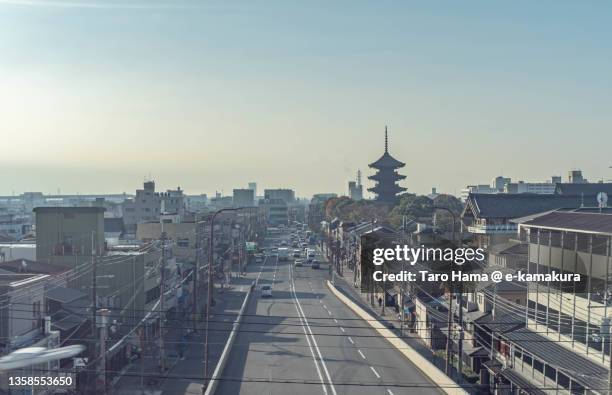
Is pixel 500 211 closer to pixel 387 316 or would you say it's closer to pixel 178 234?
pixel 387 316

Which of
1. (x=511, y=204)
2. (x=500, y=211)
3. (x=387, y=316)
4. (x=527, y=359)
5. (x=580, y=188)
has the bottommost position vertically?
(x=387, y=316)

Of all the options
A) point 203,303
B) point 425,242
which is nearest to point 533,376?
point 425,242

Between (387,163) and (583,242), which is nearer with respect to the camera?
(583,242)

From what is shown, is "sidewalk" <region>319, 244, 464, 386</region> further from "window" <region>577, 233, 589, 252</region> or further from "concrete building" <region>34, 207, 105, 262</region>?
"concrete building" <region>34, 207, 105, 262</region>

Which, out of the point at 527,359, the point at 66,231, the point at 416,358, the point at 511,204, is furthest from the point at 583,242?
the point at 66,231

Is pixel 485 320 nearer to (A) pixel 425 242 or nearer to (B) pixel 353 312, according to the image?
(B) pixel 353 312

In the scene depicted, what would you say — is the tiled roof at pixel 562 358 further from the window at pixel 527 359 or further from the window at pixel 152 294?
the window at pixel 152 294

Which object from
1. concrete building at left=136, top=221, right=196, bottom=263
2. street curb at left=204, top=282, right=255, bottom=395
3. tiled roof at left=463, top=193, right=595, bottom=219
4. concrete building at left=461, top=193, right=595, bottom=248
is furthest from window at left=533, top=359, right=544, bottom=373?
concrete building at left=136, top=221, right=196, bottom=263

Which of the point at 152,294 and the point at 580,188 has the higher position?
the point at 580,188
